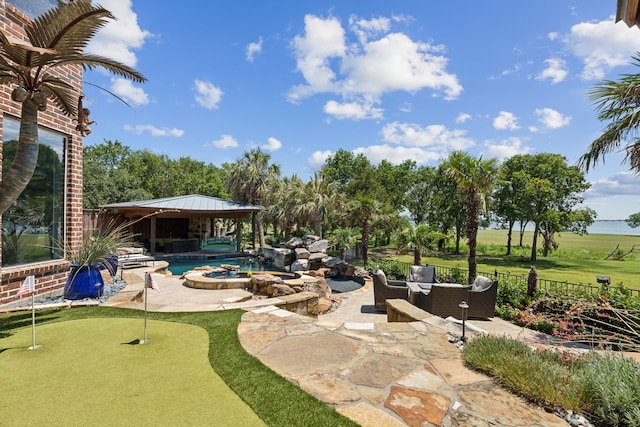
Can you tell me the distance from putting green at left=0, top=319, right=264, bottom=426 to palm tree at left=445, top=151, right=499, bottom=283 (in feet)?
27.5

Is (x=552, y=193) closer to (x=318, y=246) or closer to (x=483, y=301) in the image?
(x=318, y=246)

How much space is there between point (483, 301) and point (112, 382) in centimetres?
722

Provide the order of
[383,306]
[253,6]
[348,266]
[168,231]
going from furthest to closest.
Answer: [168,231] < [348,266] < [253,6] < [383,306]

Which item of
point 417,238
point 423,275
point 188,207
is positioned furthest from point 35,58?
point 188,207

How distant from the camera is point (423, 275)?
28.6 feet

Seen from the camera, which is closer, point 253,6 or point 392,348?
point 392,348

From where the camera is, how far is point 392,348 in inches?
135

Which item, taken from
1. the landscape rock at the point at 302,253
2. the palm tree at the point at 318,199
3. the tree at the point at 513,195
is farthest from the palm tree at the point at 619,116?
the tree at the point at 513,195

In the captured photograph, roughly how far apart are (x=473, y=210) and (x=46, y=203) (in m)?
10.9

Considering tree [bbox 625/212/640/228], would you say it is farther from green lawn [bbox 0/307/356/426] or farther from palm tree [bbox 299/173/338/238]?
green lawn [bbox 0/307/356/426]

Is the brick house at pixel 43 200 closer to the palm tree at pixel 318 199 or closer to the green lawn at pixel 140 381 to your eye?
the green lawn at pixel 140 381

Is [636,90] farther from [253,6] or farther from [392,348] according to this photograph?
[253,6]

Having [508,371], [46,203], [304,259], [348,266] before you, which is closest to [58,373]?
[508,371]

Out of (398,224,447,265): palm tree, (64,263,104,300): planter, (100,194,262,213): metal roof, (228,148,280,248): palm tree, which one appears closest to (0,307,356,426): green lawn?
(64,263,104,300): planter
